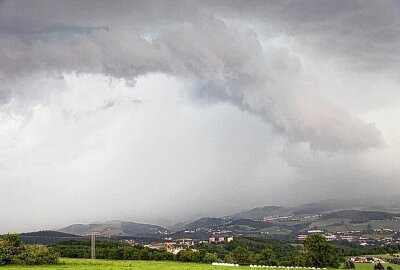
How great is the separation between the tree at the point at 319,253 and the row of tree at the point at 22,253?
45.0 meters

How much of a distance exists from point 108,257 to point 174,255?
46.0 ft

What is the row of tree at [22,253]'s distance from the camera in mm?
58719

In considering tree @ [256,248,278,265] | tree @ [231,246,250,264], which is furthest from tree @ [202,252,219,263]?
tree @ [256,248,278,265]

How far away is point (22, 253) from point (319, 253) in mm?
50517

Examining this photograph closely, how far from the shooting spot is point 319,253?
84.6 metres

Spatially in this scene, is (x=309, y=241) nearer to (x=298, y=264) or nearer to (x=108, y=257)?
(x=298, y=264)

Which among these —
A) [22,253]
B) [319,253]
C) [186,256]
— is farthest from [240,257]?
[22,253]

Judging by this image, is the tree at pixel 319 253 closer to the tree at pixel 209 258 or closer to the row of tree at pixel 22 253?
the tree at pixel 209 258

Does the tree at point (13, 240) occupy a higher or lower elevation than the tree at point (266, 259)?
higher

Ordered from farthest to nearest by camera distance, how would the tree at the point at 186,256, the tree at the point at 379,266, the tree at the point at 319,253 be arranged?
the tree at the point at 379,266 < the tree at the point at 186,256 < the tree at the point at 319,253

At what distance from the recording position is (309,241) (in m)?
85.0

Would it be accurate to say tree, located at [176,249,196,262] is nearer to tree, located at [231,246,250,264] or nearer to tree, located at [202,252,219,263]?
tree, located at [202,252,219,263]

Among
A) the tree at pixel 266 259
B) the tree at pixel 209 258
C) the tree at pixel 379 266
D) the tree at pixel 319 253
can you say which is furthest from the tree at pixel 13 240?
the tree at pixel 379 266

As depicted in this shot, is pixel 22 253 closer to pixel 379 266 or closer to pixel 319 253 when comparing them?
pixel 319 253
